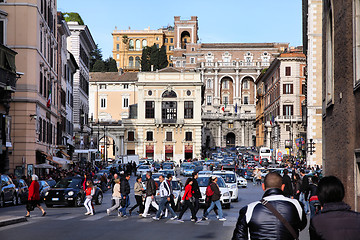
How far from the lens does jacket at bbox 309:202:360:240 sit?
6133 mm

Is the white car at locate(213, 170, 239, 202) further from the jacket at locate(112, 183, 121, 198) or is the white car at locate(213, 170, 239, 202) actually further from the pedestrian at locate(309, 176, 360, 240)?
the pedestrian at locate(309, 176, 360, 240)

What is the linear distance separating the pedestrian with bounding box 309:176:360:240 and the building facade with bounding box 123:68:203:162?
93850 millimetres

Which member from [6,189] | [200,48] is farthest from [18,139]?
[200,48]

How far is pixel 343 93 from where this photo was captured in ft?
71.6

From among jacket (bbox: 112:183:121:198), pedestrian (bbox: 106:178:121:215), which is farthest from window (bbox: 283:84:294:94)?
jacket (bbox: 112:183:121:198)

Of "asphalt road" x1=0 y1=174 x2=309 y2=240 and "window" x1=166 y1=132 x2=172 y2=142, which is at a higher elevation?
"window" x1=166 y1=132 x2=172 y2=142

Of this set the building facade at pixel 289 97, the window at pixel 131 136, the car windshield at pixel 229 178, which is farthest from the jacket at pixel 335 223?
the window at pixel 131 136

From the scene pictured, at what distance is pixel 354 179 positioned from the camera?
19797 mm

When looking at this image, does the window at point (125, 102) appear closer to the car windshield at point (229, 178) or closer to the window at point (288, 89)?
the window at point (288, 89)

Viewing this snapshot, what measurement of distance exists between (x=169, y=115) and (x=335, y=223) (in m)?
94.8

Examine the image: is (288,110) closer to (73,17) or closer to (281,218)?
(73,17)

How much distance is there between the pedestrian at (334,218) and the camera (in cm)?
614

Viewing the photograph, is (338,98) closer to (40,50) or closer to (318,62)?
(40,50)

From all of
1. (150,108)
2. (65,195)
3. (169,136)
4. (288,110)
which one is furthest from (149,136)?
(65,195)
